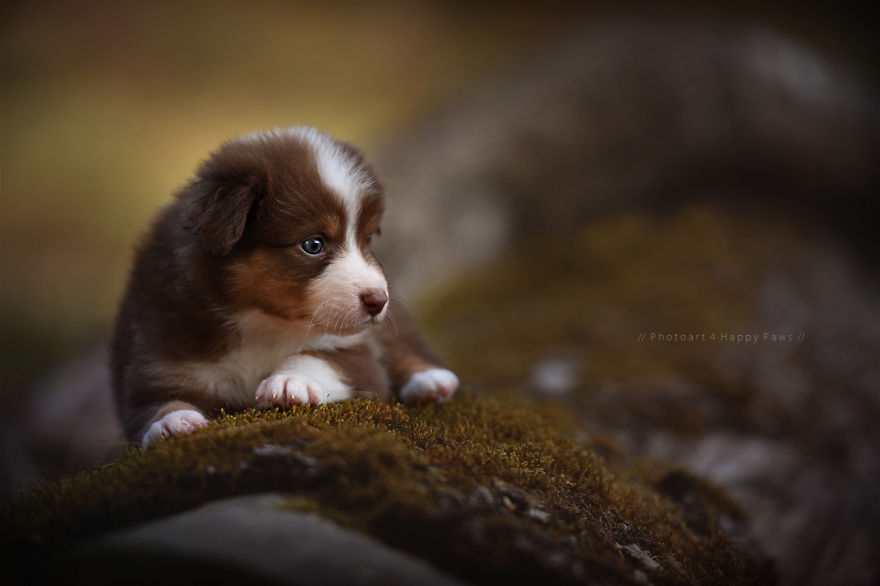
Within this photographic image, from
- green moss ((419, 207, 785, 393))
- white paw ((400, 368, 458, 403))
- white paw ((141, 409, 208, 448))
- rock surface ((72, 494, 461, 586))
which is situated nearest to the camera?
rock surface ((72, 494, 461, 586))

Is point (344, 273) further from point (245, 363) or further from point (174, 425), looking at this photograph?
point (174, 425)

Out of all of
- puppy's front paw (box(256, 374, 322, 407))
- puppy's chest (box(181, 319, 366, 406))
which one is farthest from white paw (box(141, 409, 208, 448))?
puppy's chest (box(181, 319, 366, 406))

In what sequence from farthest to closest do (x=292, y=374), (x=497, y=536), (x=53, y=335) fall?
(x=53, y=335)
(x=292, y=374)
(x=497, y=536)

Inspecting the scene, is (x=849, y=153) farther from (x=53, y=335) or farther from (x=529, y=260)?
(x=53, y=335)

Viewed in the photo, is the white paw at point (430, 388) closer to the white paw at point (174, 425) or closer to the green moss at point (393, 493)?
the green moss at point (393, 493)

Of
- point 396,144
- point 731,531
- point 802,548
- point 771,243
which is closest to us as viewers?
point 731,531

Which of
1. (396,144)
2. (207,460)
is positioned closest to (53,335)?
(396,144)

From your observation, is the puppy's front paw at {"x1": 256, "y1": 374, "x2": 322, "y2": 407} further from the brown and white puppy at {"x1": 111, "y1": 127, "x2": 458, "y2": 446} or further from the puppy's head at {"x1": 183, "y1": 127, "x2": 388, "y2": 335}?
the puppy's head at {"x1": 183, "y1": 127, "x2": 388, "y2": 335}
